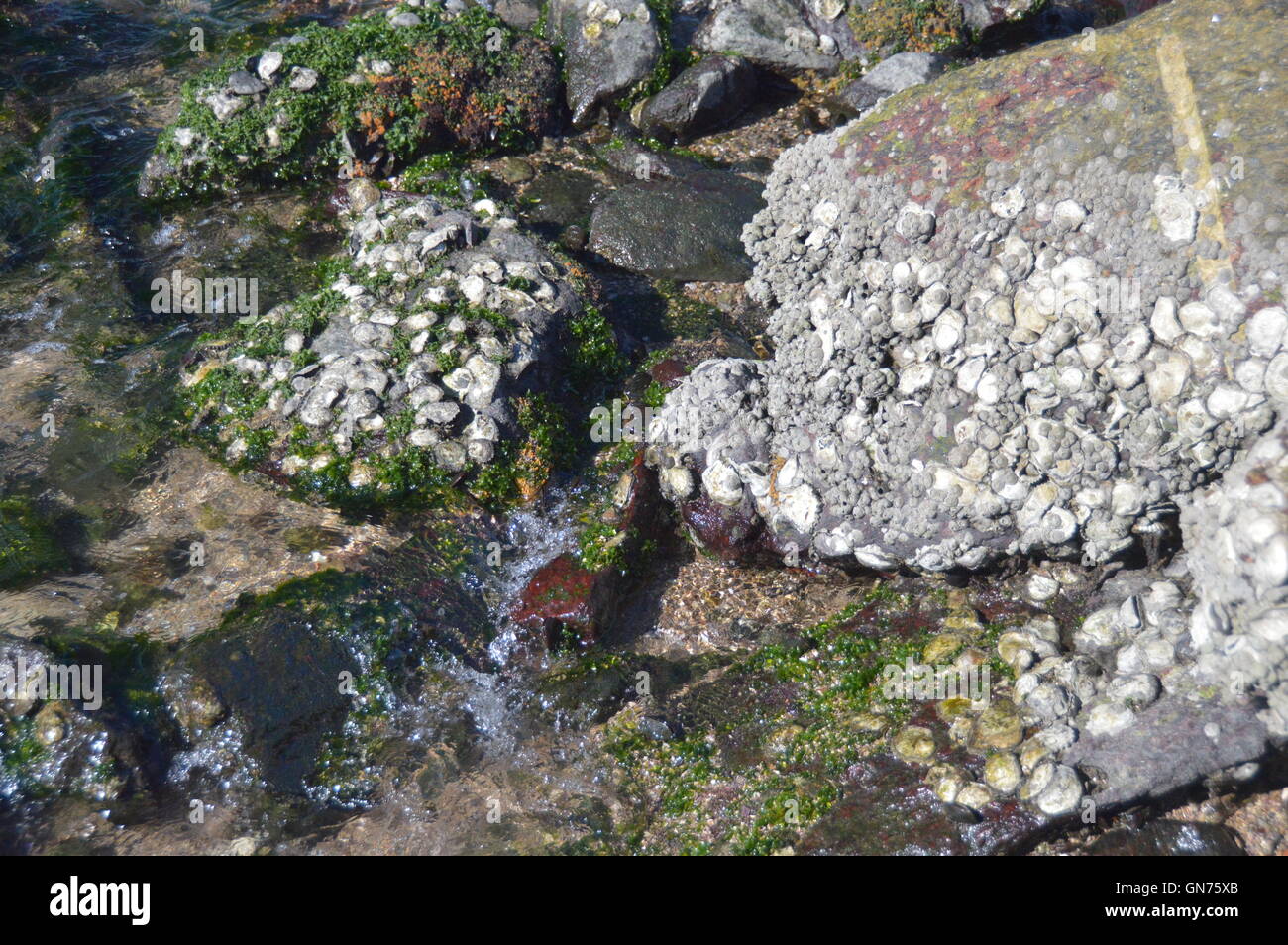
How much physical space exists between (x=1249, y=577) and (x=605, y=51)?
23.3 feet

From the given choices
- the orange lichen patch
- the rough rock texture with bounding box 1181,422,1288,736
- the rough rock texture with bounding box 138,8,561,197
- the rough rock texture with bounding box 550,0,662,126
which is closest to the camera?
the rough rock texture with bounding box 1181,422,1288,736

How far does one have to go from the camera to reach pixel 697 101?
8.37m

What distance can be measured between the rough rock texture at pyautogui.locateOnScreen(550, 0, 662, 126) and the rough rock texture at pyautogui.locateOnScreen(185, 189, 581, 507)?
8.55 feet

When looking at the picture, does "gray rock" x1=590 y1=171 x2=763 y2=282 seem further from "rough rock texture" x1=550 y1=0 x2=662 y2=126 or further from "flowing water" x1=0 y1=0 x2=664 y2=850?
"flowing water" x1=0 y1=0 x2=664 y2=850

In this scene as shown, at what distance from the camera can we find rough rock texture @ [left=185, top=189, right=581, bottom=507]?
5574mm

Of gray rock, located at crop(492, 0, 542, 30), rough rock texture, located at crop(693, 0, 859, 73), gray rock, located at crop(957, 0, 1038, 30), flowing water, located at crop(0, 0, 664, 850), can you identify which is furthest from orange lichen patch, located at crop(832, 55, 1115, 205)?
gray rock, located at crop(492, 0, 542, 30)

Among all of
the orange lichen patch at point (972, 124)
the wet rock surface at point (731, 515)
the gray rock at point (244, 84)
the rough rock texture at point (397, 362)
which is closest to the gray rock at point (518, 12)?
the gray rock at point (244, 84)

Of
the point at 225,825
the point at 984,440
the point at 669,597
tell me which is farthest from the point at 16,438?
the point at 984,440

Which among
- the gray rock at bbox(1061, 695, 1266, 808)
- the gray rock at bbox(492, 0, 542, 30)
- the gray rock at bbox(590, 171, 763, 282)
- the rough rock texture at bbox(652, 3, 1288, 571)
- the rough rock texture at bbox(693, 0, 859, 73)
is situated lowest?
the gray rock at bbox(1061, 695, 1266, 808)

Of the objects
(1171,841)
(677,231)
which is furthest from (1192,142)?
(677,231)

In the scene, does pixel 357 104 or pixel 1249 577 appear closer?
pixel 1249 577

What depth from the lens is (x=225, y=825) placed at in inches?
166

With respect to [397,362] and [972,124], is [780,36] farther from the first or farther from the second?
[397,362]
